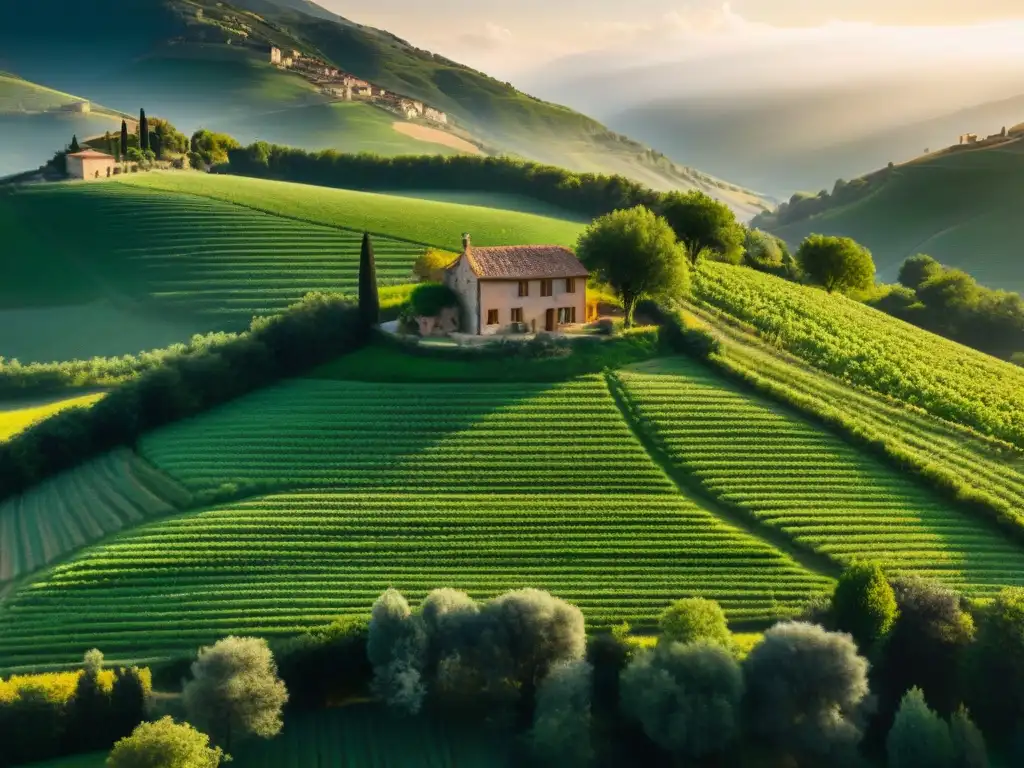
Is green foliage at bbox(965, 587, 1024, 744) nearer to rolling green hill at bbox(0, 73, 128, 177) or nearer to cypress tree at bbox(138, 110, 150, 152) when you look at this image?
cypress tree at bbox(138, 110, 150, 152)

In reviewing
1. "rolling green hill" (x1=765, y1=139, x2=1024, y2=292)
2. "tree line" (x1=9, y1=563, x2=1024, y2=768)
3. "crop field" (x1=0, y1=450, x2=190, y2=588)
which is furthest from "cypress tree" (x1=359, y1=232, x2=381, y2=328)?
"rolling green hill" (x1=765, y1=139, x2=1024, y2=292)

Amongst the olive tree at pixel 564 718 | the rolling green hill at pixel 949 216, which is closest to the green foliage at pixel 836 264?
the rolling green hill at pixel 949 216

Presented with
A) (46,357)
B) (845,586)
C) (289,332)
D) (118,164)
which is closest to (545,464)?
(845,586)

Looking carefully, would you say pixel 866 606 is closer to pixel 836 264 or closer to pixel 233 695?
pixel 233 695

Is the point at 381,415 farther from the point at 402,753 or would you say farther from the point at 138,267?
the point at 138,267

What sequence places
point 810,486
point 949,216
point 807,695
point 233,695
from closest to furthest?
point 233,695 → point 807,695 → point 810,486 → point 949,216

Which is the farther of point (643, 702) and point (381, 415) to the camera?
Result: point (381, 415)

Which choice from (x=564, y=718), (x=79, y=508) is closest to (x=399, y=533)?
(x=564, y=718)
